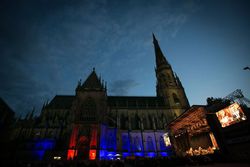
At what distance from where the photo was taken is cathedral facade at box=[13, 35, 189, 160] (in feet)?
90.5

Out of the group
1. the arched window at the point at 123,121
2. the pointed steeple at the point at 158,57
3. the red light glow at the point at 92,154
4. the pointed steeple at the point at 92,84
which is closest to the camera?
the red light glow at the point at 92,154

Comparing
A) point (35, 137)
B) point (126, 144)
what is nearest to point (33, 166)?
point (35, 137)

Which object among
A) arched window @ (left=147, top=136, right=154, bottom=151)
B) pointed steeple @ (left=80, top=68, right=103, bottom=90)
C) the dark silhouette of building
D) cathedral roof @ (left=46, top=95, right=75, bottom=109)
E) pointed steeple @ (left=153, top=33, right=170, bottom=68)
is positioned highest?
pointed steeple @ (left=153, top=33, right=170, bottom=68)

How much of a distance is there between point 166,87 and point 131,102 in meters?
13.2

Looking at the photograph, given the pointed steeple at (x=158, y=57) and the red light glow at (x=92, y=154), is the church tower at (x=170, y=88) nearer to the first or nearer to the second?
the pointed steeple at (x=158, y=57)

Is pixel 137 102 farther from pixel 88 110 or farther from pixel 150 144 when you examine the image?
pixel 88 110

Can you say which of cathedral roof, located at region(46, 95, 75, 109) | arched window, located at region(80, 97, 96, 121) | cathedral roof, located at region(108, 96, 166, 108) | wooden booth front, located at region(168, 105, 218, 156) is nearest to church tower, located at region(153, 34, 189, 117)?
cathedral roof, located at region(108, 96, 166, 108)

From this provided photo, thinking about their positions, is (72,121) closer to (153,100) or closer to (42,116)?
(42,116)

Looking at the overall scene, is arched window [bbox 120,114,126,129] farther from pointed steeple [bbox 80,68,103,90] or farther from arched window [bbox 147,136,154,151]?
pointed steeple [bbox 80,68,103,90]

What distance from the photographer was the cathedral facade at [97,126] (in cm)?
2759

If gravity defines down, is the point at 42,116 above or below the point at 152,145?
above

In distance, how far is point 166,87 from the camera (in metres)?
44.0

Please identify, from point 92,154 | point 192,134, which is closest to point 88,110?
point 92,154

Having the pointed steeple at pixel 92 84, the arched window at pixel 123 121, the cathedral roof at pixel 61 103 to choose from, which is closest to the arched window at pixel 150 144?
the arched window at pixel 123 121
